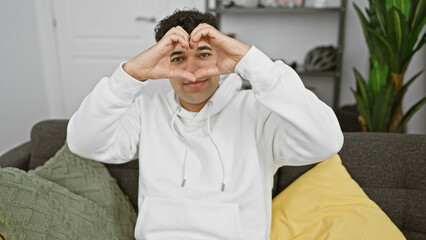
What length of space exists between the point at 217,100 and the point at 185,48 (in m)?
0.24

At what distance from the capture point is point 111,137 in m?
1.22

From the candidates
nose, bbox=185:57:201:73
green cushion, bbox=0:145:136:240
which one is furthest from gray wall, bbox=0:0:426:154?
nose, bbox=185:57:201:73

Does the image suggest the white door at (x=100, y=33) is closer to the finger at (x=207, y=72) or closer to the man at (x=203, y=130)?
the man at (x=203, y=130)

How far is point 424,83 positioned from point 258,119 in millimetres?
1734

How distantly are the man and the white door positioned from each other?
2345 millimetres

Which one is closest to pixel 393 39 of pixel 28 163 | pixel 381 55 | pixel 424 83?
pixel 381 55

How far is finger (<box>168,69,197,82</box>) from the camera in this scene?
1141mm

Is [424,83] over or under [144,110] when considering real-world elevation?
under

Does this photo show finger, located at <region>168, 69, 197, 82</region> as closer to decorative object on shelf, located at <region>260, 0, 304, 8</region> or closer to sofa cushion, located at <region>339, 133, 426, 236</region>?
sofa cushion, located at <region>339, 133, 426, 236</region>

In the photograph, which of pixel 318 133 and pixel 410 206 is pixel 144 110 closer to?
pixel 318 133

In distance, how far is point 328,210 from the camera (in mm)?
1357

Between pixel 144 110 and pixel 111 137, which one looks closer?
pixel 111 137

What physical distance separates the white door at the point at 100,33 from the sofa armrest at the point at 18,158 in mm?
2050

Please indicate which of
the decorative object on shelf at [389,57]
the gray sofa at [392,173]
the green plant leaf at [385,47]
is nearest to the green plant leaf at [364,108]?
the decorative object on shelf at [389,57]
